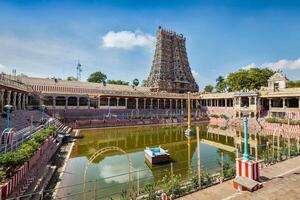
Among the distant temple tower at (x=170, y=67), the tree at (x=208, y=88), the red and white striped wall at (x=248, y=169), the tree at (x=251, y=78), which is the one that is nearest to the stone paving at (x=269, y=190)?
the red and white striped wall at (x=248, y=169)

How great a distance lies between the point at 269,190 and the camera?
585 cm

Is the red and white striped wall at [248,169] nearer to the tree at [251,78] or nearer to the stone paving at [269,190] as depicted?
the stone paving at [269,190]

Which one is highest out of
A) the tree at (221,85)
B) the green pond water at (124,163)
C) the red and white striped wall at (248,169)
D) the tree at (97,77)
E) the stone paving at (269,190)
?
the tree at (97,77)

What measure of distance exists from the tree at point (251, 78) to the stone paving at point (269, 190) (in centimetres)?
3564

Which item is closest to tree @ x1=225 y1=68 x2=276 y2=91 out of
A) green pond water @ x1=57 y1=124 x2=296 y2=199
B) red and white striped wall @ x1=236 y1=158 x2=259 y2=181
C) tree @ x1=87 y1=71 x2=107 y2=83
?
green pond water @ x1=57 y1=124 x2=296 y2=199

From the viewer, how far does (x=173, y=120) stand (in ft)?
106

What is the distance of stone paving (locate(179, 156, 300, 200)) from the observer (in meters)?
5.53

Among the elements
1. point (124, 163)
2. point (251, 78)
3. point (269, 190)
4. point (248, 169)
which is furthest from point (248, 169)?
point (251, 78)

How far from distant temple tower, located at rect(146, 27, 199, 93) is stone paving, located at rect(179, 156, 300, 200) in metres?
40.3

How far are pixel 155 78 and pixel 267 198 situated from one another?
4370cm

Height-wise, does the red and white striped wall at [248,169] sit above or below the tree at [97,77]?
below

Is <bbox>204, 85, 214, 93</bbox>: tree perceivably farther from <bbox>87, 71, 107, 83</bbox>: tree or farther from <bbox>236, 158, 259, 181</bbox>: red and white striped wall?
<bbox>236, 158, 259, 181</bbox>: red and white striped wall

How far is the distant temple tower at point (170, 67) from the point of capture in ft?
158

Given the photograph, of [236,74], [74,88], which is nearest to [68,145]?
[74,88]
